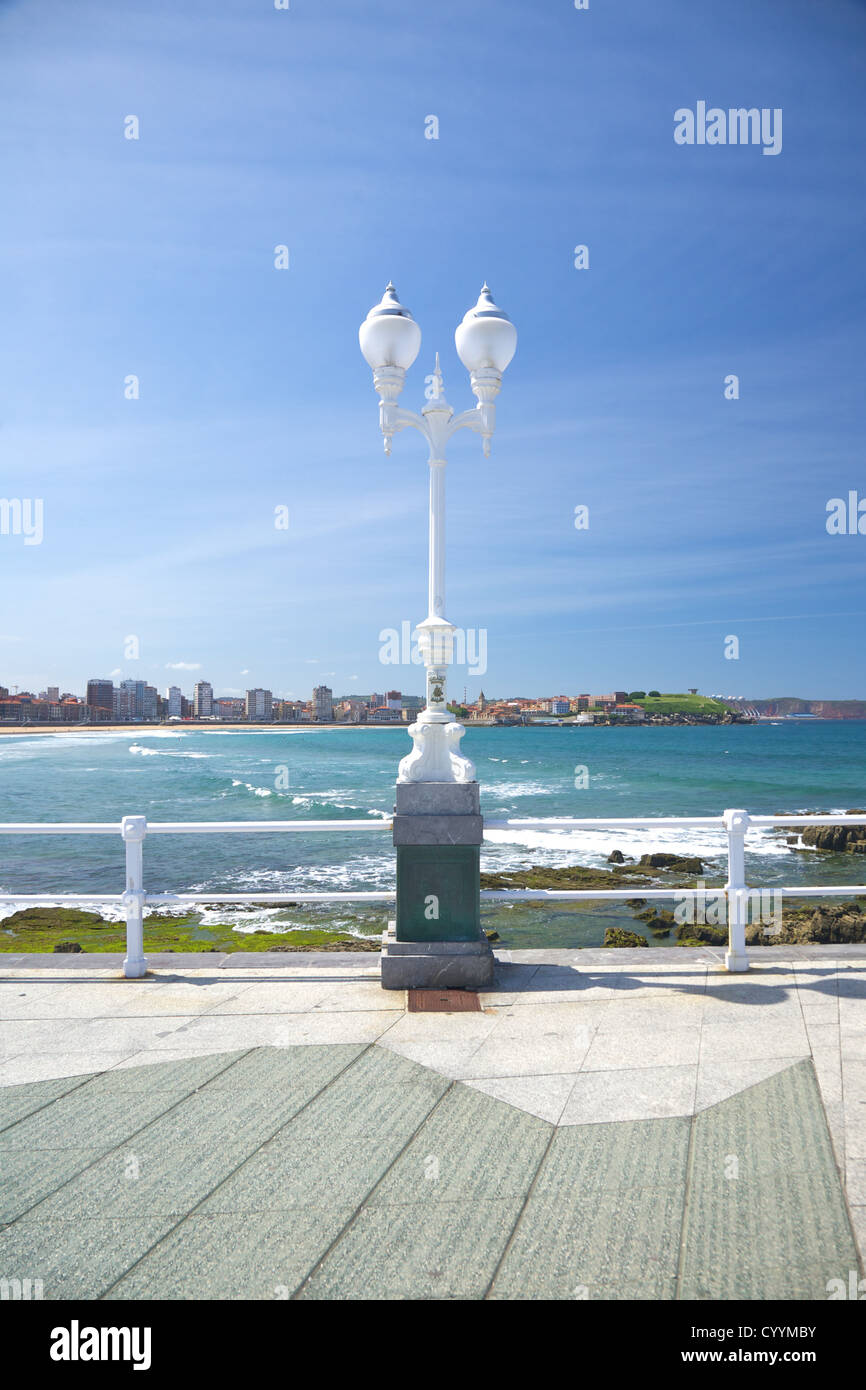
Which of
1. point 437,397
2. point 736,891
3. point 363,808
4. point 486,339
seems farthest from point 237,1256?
point 363,808

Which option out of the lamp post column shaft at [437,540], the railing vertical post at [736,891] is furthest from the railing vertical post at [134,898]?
the railing vertical post at [736,891]

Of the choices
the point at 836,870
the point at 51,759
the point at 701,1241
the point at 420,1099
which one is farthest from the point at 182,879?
the point at 51,759

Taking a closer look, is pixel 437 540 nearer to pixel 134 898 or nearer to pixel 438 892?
pixel 438 892

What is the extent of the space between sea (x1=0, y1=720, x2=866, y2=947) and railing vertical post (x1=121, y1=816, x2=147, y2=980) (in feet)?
4.28

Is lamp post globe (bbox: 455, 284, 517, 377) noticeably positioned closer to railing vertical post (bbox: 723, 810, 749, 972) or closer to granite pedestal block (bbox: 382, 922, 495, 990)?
railing vertical post (bbox: 723, 810, 749, 972)

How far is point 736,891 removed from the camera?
18.6 ft

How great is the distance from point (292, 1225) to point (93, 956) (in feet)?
13.7

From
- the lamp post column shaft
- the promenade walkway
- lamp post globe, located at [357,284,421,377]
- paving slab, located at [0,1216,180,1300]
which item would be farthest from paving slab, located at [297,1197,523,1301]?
lamp post globe, located at [357,284,421,377]

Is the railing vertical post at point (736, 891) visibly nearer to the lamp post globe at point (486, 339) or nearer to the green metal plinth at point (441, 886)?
the green metal plinth at point (441, 886)

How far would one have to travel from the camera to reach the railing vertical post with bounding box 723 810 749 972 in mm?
5559

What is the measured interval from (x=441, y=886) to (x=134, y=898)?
203cm

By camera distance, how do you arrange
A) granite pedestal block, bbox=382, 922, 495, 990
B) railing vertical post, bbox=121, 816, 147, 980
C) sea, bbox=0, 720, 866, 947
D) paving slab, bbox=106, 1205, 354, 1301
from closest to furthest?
paving slab, bbox=106, 1205, 354, 1301 < granite pedestal block, bbox=382, 922, 495, 990 < railing vertical post, bbox=121, 816, 147, 980 < sea, bbox=0, 720, 866, 947

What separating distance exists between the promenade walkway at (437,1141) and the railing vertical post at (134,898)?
0.28m
